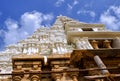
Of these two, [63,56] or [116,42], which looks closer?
[63,56]

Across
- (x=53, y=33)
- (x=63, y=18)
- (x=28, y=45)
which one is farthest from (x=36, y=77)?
(x=63, y=18)

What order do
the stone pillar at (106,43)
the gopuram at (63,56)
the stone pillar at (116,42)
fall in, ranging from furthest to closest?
the stone pillar at (106,43) → the stone pillar at (116,42) → the gopuram at (63,56)

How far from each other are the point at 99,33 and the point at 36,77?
9.79 m

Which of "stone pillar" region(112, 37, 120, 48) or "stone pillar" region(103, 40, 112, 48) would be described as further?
"stone pillar" region(103, 40, 112, 48)

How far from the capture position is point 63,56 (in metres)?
12.4

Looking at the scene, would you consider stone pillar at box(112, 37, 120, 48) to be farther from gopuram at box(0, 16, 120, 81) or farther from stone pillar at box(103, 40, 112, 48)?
stone pillar at box(103, 40, 112, 48)

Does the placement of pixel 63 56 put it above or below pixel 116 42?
below

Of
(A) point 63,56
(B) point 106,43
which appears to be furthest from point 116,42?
(A) point 63,56

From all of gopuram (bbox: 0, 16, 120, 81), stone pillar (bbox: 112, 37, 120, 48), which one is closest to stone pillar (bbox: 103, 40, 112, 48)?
gopuram (bbox: 0, 16, 120, 81)

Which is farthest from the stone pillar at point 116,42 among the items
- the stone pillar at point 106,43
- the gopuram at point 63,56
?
the stone pillar at point 106,43

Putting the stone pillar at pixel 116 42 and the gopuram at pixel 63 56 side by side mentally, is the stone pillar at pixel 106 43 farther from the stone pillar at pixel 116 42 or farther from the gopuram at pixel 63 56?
the stone pillar at pixel 116 42

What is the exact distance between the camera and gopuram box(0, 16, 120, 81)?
1130cm

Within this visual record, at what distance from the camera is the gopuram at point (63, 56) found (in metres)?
11.3

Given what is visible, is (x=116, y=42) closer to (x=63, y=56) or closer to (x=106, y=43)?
(x=106, y=43)
